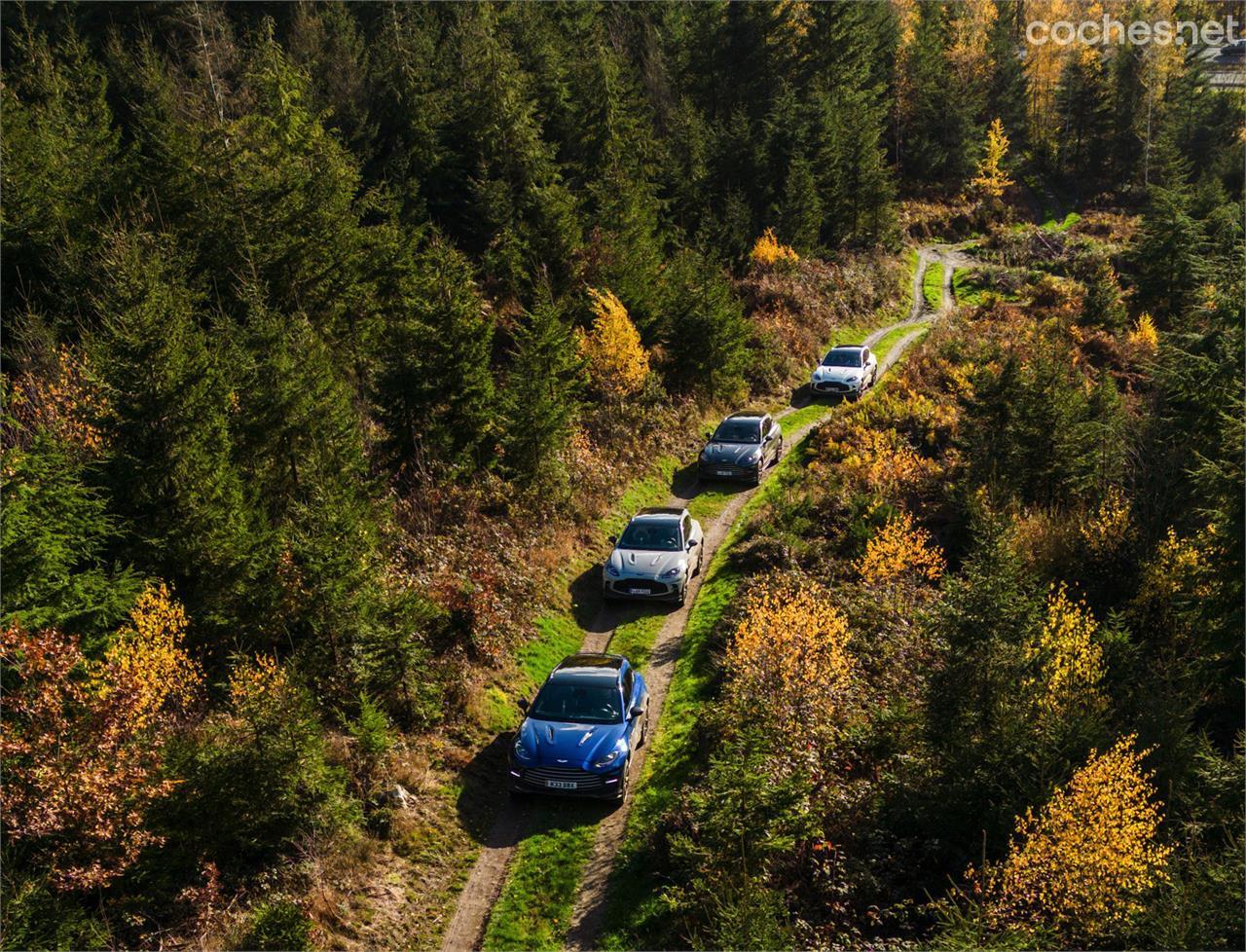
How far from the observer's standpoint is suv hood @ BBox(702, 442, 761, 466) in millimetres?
27625

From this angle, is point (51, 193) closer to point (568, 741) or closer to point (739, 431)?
point (739, 431)

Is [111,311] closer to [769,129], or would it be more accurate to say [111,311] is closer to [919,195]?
[769,129]

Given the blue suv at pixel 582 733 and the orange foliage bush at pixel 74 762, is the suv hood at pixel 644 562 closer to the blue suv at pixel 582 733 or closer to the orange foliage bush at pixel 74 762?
the blue suv at pixel 582 733

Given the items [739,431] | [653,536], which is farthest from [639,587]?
[739,431]

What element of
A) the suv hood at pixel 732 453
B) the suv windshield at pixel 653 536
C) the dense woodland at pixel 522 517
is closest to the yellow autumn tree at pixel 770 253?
the dense woodland at pixel 522 517

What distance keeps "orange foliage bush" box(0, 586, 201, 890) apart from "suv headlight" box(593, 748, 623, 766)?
6430 mm

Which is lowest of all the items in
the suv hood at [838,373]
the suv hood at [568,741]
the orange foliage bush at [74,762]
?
the suv hood at [568,741]

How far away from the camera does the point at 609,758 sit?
14133 millimetres

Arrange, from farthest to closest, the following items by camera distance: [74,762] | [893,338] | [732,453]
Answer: [893,338], [732,453], [74,762]

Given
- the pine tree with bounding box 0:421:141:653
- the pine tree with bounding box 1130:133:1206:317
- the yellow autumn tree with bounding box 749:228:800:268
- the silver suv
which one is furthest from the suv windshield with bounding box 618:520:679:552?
the pine tree with bounding box 1130:133:1206:317

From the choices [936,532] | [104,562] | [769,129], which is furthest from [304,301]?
[769,129]

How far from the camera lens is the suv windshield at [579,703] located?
14.9 meters

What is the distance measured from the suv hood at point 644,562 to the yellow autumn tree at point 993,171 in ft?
209

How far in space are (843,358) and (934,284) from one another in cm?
2423
